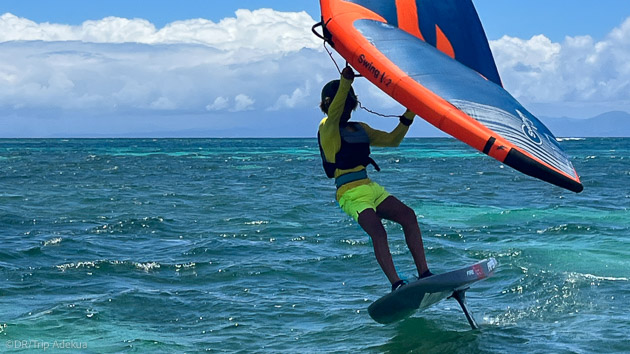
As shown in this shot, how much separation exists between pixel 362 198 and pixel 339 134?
574mm

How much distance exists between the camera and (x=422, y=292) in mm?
6465

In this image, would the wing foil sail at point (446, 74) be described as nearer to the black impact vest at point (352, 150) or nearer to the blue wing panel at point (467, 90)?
the blue wing panel at point (467, 90)

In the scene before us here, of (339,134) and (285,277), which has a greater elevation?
(339,134)

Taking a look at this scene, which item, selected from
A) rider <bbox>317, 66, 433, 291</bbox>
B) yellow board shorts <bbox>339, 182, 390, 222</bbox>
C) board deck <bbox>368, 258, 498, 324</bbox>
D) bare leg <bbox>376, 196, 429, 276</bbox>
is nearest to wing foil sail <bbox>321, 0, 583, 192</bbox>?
rider <bbox>317, 66, 433, 291</bbox>

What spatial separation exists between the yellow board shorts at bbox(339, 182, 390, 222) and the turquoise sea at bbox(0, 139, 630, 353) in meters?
1.46

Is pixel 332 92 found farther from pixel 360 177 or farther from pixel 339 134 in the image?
pixel 360 177

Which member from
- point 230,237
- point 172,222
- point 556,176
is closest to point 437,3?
point 556,176

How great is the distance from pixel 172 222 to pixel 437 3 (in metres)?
9.29

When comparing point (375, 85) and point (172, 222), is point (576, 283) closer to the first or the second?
point (375, 85)

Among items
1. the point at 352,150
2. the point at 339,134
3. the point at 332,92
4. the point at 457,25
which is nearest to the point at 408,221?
the point at 352,150

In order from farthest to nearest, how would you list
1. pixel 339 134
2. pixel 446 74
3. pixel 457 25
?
pixel 457 25
pixel 339 134
pixel 446 74

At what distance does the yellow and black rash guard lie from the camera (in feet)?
20.3

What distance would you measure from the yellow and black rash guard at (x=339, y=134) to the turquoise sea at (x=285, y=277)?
1.75 metres

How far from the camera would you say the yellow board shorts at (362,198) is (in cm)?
652
